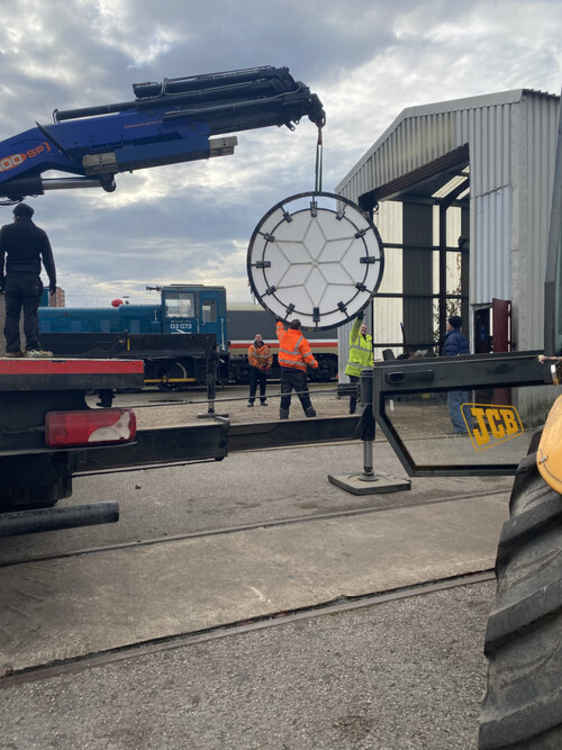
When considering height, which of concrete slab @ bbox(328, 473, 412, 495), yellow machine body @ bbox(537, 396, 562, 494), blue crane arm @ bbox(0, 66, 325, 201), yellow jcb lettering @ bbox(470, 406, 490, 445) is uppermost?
blue crane arm @ bbox(0, 66, 325, 201)

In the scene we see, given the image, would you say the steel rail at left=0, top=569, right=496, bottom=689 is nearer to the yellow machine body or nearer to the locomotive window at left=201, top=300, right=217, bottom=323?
the yellow machine body

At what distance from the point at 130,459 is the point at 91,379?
82 cm

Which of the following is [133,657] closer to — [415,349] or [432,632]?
[432,632]

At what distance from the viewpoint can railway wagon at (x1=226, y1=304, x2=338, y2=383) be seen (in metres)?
20.2

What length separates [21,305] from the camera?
19.9 feet

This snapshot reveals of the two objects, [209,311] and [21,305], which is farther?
[209,311]

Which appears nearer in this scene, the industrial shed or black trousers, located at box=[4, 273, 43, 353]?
black trousers, located at box=[4, 273, 43, 353]

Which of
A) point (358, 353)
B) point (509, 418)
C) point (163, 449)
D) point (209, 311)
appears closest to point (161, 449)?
point (163, 449)

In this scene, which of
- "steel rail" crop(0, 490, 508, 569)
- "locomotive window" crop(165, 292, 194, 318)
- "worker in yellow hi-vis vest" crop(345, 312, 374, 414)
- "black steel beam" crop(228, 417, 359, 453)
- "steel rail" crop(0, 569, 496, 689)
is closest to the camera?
"steel rail" crop(0, 569, 496, 689)

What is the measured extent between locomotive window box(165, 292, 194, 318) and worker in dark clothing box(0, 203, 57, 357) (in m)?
11.9

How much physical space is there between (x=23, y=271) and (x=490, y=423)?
4689 mm

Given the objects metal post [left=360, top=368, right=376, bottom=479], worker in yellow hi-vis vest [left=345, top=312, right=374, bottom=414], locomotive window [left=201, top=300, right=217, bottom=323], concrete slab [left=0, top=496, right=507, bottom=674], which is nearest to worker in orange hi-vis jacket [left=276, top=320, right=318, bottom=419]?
worker in yellow hi-vis vest [left=345, top=312, right=374, bottom=414]

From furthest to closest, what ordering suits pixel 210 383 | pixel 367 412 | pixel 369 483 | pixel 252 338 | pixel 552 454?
pixel 252 338 → pixel 210 383 → pixel 369 483 → pixel 367 412 → pixel 552 454

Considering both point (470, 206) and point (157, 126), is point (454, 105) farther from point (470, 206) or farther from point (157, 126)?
point (157, 126)
